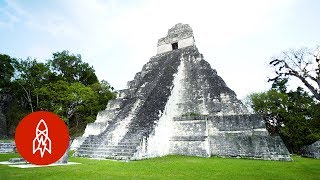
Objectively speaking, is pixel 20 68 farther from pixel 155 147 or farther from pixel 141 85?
pixel 155 147

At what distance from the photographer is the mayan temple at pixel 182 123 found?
12.1 metres

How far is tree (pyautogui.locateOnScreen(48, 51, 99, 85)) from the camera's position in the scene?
3306 cm

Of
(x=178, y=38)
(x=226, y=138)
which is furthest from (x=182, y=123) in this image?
(x=178, y=38)

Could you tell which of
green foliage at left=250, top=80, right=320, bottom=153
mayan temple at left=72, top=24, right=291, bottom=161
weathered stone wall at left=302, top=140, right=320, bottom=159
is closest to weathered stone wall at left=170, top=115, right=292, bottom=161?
mayan temple at left=72, top=24, right=291, bottom=161

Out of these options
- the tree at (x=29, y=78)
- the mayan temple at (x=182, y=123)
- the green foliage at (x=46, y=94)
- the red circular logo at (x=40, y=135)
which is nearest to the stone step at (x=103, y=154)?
the mayan temple at (x=182, y=123)

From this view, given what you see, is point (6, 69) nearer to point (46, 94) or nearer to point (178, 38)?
point (46, 94)

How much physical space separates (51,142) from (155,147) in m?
7.52

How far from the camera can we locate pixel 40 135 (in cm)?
533

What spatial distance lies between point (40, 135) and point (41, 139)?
0.31ft

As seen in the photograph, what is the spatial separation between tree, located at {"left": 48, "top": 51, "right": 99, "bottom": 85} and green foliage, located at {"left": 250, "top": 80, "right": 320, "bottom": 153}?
21738 millimetres

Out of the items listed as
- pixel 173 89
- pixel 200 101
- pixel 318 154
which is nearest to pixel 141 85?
pixel 173 89

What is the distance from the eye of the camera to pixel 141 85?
18.1 m

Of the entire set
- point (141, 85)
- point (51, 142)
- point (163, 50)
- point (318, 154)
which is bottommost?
point (318, 154)

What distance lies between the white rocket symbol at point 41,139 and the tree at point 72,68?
27992mm
